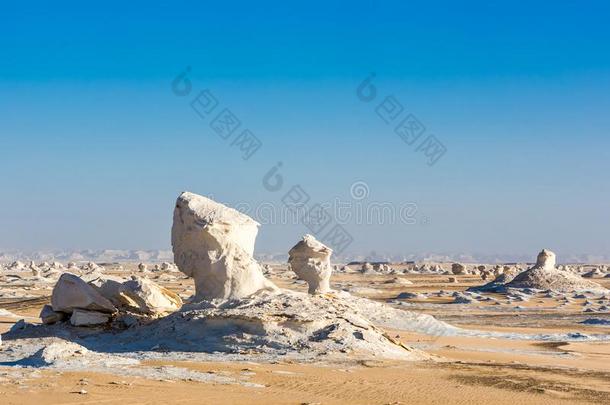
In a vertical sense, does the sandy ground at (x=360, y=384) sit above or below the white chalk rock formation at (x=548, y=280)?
below

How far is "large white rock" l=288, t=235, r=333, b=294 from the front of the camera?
26.0 meters

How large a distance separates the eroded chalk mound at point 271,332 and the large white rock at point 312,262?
26.5 feet

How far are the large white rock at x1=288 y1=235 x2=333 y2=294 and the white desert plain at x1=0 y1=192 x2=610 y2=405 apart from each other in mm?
45

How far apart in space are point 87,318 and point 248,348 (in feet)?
17.2

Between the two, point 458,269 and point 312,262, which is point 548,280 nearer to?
point 312,262

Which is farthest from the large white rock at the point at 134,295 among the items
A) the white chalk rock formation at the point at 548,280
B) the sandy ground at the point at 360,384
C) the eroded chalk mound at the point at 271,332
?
the white chalk rock formation at the point at 548,280

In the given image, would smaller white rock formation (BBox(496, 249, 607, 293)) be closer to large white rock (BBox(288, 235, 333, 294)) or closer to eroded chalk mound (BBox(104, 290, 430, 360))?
large white rock (BBox(288, 235, 333, 294))

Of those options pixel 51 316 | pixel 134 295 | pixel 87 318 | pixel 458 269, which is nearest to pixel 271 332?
pixel 134 295

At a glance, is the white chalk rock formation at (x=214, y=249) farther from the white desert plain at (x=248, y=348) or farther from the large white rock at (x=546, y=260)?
the large white rock at (x=546, y=260)

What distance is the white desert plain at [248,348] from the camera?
12.2 metres

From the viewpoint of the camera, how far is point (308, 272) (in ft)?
85.6

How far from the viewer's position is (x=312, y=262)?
85.5 feet

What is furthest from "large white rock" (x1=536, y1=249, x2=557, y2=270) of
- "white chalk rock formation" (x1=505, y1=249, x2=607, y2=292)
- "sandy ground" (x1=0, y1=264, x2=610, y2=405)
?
"sandy ground" (x1=0, y1=264, x2=610, y2=405)

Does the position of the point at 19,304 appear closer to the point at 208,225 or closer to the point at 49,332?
the point at 49,332
